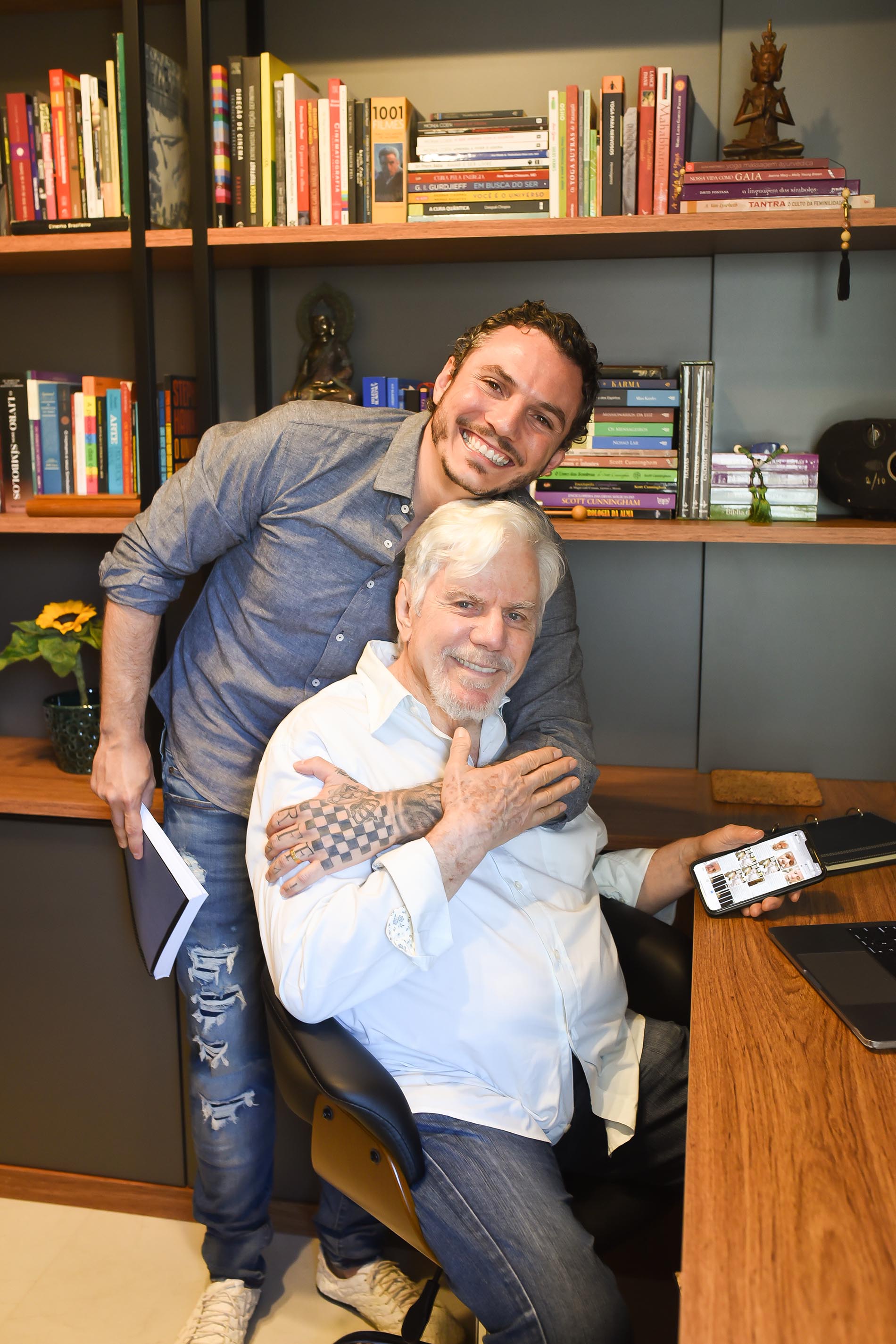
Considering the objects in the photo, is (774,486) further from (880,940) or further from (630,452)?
(880,940)

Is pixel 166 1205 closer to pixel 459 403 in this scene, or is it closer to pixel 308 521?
pixel 308 521

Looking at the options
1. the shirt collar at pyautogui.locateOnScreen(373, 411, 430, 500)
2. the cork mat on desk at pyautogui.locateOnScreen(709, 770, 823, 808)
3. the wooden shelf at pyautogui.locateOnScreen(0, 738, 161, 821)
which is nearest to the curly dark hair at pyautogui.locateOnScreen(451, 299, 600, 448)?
the shirt collar at pyautogui.locateOnScreen(373, 411, 430, 500)

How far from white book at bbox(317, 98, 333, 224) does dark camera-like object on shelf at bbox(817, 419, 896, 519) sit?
1138 mm

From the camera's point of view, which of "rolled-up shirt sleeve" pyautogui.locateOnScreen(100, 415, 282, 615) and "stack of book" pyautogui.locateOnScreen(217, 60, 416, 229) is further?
"stack of book" pyautogui.locateOnScreen(217, 60, 416, 229)

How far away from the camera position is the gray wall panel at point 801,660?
235cm

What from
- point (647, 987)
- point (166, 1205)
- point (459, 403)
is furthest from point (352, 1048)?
point (166, 1205)

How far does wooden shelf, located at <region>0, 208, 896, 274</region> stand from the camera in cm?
196

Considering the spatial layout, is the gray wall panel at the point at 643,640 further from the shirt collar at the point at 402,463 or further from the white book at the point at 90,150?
the white book at the point at 90,150

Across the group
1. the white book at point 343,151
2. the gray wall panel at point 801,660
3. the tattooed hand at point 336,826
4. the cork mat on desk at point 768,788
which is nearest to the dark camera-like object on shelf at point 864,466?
the gray wall panel at point 801,660

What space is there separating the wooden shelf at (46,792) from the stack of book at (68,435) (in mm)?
572

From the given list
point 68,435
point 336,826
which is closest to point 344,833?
point 336,826

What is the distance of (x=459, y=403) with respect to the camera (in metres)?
1.63

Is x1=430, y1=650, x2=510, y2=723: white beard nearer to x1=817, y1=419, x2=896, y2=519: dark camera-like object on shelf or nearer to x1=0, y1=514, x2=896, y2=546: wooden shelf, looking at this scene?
x1=0, y1=514, x2=896, y2=546: wooden shelf

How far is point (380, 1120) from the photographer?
1297 millimetres
